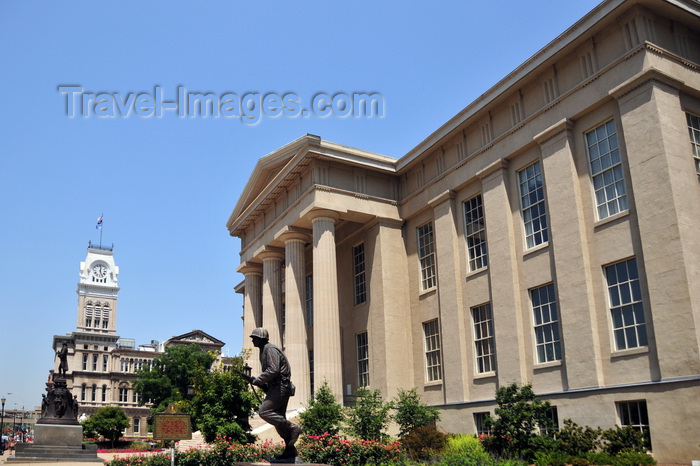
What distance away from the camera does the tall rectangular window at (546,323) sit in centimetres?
2422

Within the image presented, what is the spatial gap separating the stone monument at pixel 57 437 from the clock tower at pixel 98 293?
9006cm

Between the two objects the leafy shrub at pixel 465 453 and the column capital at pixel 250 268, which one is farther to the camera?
the column capital at pixel 250 268

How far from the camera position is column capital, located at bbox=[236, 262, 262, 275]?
4325cm

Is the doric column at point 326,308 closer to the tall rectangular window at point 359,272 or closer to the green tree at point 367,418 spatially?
the tall rectangular window at point 359,272

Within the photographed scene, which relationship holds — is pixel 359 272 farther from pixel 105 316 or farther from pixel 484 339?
pixel 105 316

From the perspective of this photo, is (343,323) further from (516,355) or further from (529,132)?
(529,132)

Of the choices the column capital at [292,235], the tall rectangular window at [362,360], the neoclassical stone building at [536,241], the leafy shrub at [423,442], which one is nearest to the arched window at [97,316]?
the neoclassical stone building at [536,241]

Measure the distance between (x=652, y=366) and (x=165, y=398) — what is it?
6442cm

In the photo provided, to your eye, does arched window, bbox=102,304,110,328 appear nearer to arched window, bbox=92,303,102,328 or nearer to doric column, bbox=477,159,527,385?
arched window, bbox=92,303,102,328

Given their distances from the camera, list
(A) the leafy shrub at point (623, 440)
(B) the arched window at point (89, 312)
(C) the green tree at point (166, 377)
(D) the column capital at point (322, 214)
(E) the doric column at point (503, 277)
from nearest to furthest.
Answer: (A) the leafy shrub at point (623, 440) < (E) the doric column at point (503, 277) < (D) the column capital at point (322, 214) < (C) the green tree at point (166, 377) < (B) the arched window at point (89, 312)

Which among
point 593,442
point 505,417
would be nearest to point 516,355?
point 505,417

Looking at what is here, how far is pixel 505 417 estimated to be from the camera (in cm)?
2284

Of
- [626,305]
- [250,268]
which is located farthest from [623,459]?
[250,268]

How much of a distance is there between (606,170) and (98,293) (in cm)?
11935
